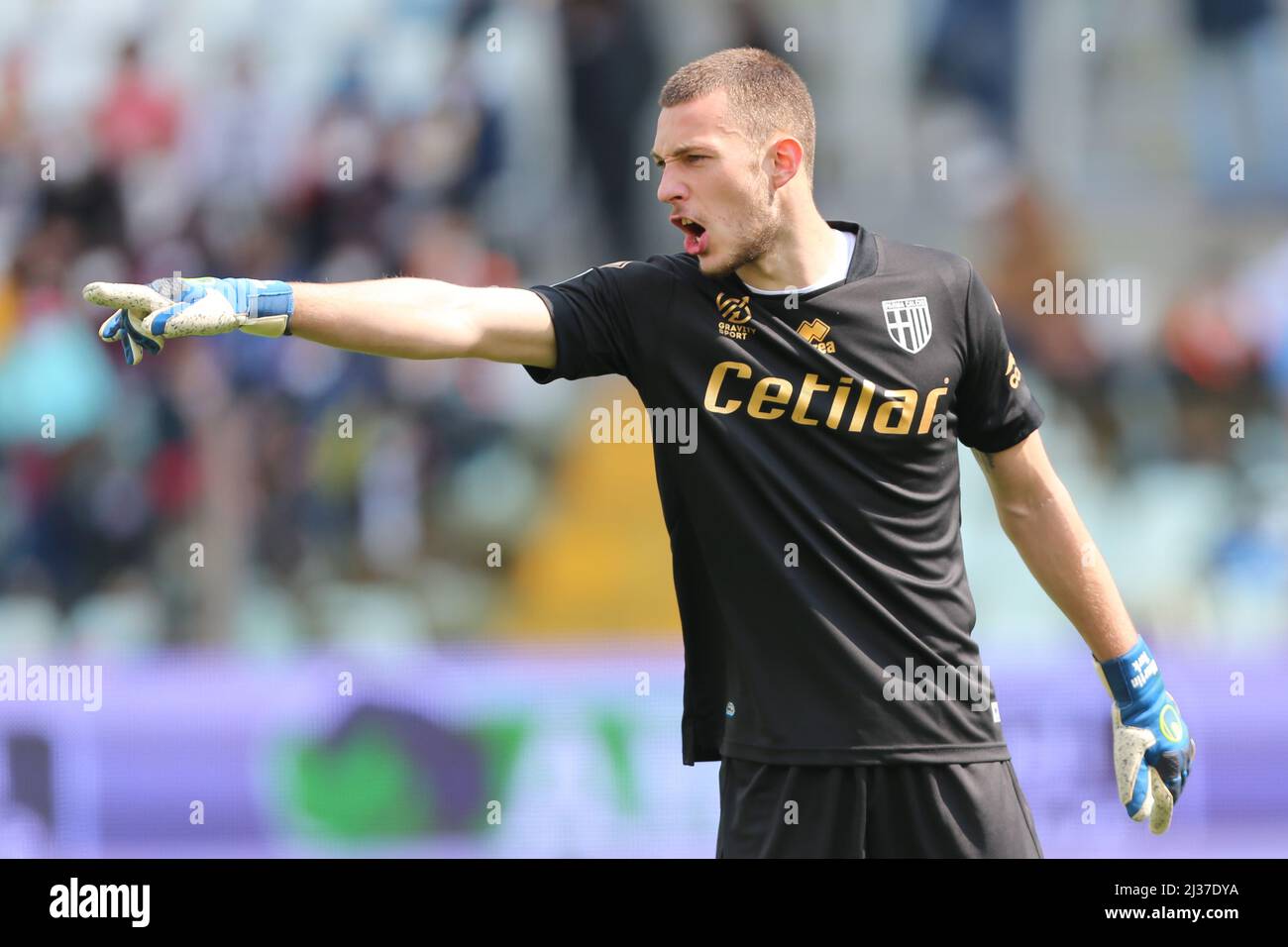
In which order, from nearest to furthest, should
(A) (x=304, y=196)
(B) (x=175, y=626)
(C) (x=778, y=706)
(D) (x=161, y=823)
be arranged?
(C) (x=778, y=706)
(D) (x=161, y=823)
(B) (x=175, y=626)
(A) (x=304, y=196)

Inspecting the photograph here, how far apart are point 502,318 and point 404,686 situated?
149 inches

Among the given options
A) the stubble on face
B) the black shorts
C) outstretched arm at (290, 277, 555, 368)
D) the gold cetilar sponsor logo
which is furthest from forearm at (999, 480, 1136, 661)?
outstretched arm at (290, 277, 555, 368)

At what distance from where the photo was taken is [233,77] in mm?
8023

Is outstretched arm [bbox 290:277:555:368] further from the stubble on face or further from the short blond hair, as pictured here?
the short blond hair

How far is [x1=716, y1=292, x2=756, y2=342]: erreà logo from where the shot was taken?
12.0 feet

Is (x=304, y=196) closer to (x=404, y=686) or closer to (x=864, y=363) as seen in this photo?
(x=404, y=686)

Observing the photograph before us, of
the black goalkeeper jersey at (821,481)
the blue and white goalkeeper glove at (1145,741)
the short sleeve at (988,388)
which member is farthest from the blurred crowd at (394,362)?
the black goalkeeper jersey at (821,481)

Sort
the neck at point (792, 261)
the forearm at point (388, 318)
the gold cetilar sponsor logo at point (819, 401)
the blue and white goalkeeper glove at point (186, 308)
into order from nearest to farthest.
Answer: the blue and white goalkeeper glove at point (186, 308) < the forearm at point (388, 318) < the gold cetilar sponsor logo at point (819, 401) < the neck at point (792, 261)

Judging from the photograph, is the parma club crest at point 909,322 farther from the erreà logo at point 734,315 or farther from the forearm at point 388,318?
the forearm at point 388,318

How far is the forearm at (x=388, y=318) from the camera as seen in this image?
131 inches

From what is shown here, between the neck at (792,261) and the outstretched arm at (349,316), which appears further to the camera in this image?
the neck at (792,261)

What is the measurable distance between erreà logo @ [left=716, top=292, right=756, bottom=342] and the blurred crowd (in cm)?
387

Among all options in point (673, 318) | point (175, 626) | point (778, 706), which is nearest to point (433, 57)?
point (175, 626)

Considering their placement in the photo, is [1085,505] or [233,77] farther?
[233,77]
